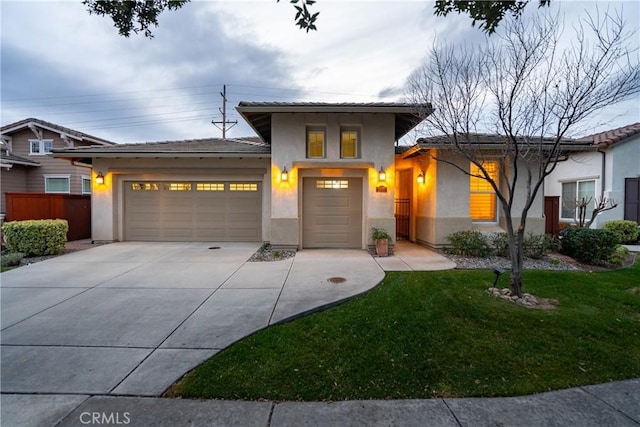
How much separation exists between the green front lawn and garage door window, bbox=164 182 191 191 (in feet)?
27.3

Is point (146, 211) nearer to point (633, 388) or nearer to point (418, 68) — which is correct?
point (418, 68)

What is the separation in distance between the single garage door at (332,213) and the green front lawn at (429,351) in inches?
183

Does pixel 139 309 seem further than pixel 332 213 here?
No

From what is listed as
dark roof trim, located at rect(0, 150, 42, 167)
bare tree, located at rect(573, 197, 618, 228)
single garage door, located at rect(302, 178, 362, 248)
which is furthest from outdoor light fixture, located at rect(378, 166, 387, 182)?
dark roof trim, located at rect(0, 150, 42, 167)

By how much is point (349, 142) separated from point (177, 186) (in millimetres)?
6367

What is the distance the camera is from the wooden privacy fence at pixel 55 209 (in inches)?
379

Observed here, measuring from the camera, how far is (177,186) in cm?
1070

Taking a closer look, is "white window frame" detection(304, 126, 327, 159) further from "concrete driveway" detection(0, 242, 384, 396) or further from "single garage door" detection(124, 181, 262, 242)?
"concrete driveway" detection(0, 242, 384, 396)

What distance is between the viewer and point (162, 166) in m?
10.5

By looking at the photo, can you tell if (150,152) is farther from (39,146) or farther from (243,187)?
(39,146)

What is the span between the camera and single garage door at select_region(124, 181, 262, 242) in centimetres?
1066

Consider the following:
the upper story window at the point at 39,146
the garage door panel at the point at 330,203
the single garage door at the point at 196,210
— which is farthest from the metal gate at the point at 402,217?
the upper story window at the point at 39,146

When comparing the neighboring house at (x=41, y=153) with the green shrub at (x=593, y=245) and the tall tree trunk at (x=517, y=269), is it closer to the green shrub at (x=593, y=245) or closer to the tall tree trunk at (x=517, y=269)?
the tall tree trunk at (x=517, y=269)

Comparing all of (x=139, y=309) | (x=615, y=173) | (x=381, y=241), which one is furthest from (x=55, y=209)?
(x=615, y=173)
